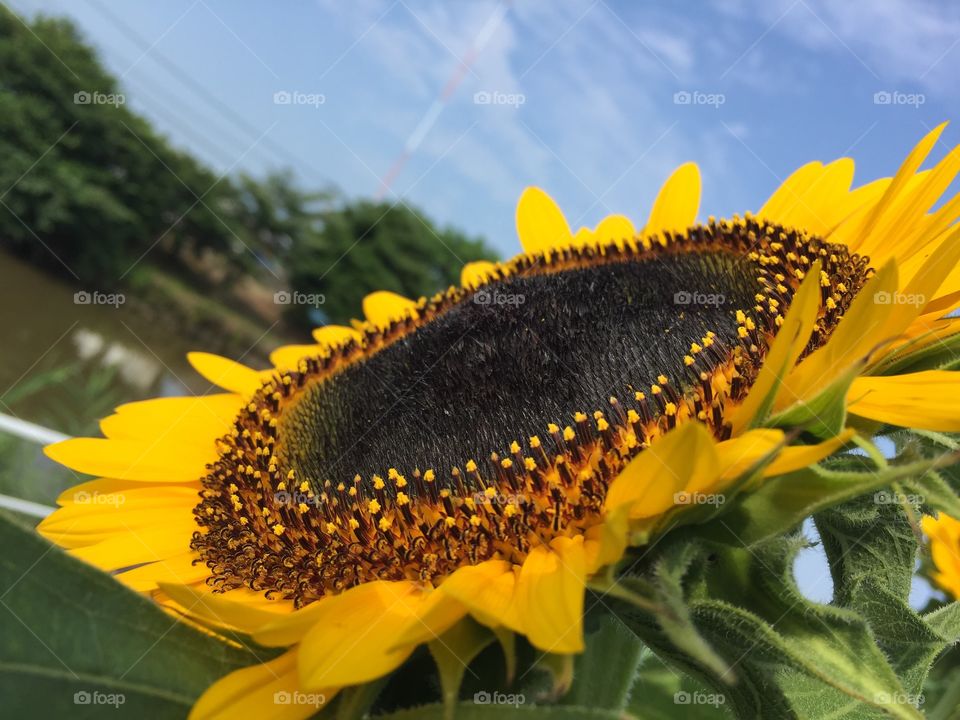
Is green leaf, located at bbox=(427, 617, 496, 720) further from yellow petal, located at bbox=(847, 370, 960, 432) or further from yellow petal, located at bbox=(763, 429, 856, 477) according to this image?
yellow petal, located at bbox=(847, 370, 960, 432)

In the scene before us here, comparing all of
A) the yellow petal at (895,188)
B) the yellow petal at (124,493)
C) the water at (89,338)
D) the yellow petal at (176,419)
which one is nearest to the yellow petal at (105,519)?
the yellow petal at (124,493)

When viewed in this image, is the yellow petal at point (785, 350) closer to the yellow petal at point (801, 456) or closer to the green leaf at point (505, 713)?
the yellow petal at point (801, 456)

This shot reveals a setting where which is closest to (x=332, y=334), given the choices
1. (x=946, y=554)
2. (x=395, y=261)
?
(x=946, y=554)

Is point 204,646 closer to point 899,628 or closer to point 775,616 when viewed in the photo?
point 775,616

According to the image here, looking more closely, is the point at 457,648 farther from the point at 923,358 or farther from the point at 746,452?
the point at 923,358

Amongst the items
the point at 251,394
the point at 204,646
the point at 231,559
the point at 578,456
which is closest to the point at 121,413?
the point at 251,394
